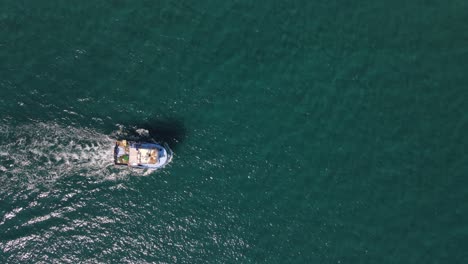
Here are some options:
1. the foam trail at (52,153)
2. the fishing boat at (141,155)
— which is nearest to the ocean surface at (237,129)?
the foam trail at (52,153)

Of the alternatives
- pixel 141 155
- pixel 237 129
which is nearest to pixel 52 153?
pixel 141 155

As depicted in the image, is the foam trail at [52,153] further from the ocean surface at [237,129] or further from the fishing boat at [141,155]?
the fishing boat at [141,155]

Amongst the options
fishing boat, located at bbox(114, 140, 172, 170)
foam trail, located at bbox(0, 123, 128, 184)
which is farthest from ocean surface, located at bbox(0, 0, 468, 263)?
fishing boat, located at bbox(114, 140, 172, 170)

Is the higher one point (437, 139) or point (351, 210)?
point (437, 139)

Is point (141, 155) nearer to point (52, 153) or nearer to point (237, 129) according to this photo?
point (52, 153)

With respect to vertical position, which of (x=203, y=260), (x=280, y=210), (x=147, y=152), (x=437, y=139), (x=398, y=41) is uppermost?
(x=398, y=41)

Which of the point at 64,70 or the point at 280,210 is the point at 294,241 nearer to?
the point at 280,210

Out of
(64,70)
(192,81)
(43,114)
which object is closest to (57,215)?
(43,114)
